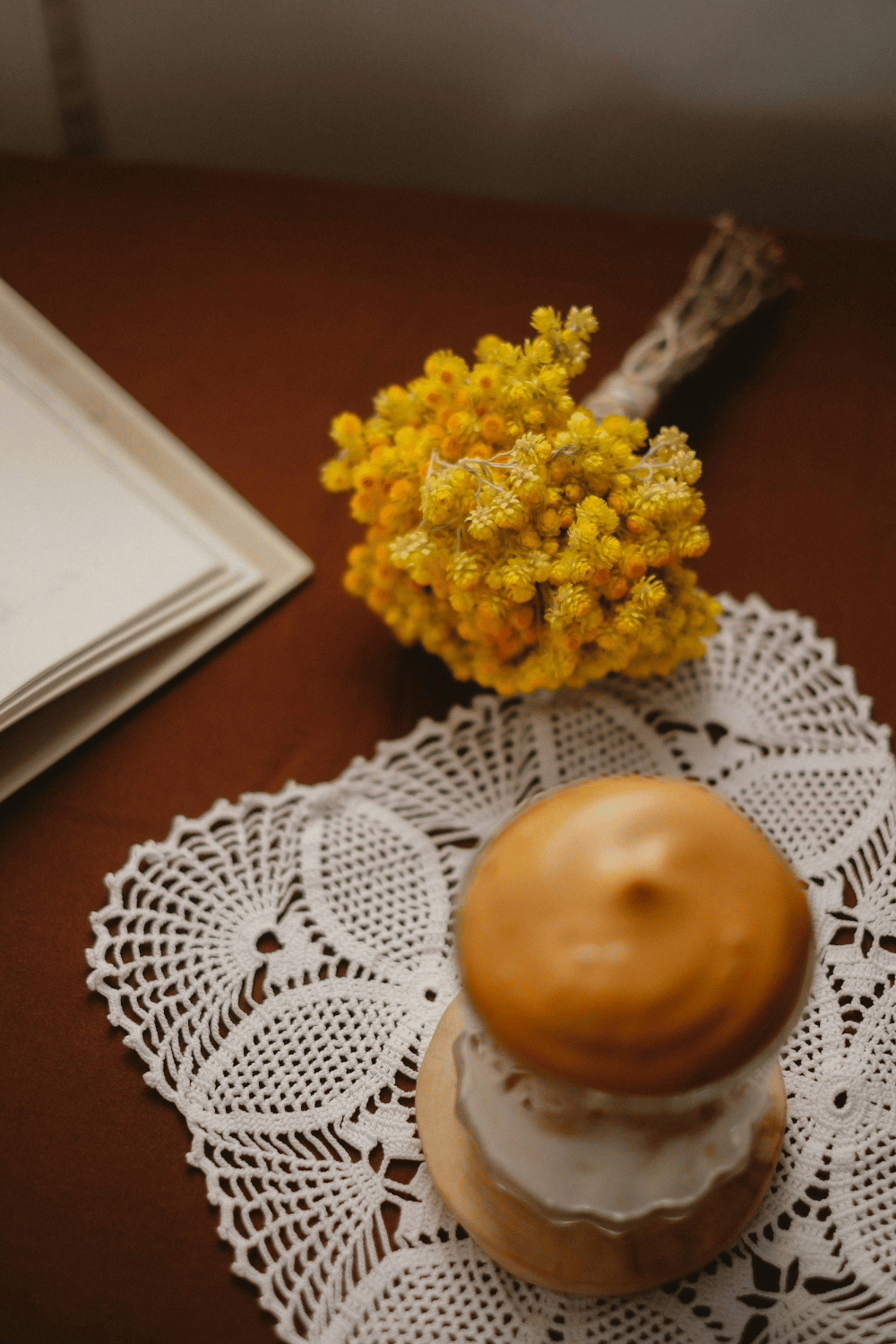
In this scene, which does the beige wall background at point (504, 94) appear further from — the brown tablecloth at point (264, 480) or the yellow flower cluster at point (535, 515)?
the yellow flower cluster at point (535, 515)

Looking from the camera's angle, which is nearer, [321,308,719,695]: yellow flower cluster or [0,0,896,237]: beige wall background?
[321,308,719,695]: yellow flower cluster

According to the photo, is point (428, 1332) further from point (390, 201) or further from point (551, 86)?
point (551, 86)

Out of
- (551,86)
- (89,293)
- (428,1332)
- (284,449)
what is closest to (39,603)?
(284,449)

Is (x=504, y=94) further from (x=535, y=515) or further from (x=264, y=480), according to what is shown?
(x=535, y=515)

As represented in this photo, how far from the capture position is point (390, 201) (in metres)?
0.86

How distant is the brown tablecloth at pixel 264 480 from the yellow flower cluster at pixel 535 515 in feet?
0.37

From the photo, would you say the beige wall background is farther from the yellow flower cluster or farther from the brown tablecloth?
the yellow flower cluster

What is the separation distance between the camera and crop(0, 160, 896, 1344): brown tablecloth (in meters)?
0.50

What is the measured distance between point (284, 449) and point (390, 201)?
28 centimetres

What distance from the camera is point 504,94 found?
0.90 metres

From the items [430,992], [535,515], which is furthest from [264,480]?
[430,992]

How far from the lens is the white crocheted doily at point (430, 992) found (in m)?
0.46

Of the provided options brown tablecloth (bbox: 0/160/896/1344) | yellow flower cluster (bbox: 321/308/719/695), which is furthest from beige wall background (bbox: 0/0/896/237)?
yellow flower cluster (bbox: 321/308/719/695)

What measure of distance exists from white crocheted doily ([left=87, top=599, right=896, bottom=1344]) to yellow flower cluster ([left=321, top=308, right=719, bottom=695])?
0.06 metres
